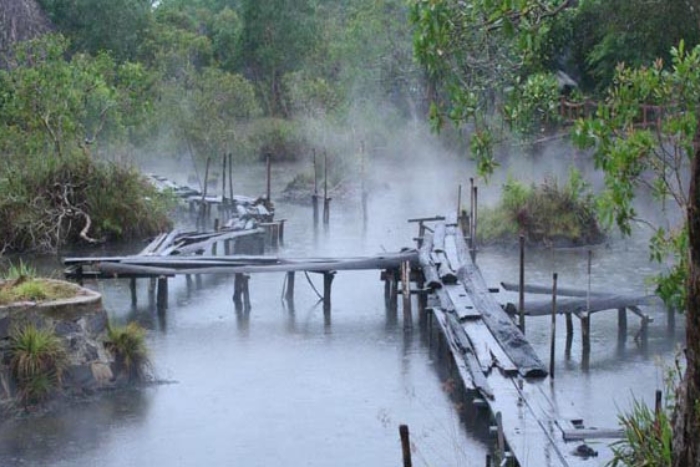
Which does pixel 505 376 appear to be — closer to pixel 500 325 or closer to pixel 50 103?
pixel 500 325

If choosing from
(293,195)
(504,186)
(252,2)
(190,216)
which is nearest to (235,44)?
(252,2)

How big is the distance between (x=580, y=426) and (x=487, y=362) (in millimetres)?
2264

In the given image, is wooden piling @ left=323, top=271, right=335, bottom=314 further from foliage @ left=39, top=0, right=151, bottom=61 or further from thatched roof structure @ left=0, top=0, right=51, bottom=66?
foliage @ left=39, top=0, right=151, bottom=61

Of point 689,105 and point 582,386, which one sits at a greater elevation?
point 689,105

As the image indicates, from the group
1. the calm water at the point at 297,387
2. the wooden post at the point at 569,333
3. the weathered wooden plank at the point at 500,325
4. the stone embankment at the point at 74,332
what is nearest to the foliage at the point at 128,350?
the stone embankment at the point at 74,332

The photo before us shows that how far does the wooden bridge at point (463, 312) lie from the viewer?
39.8ft

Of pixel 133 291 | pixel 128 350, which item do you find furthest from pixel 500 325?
pixel 133 291

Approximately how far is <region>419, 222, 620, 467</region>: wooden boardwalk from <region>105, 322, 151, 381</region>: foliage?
3.71 m

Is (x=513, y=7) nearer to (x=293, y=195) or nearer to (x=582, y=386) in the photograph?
(x=582, y=386)

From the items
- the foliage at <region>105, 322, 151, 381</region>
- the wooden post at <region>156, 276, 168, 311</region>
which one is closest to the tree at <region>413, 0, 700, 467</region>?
the foliage at <region>105, 322, 151, 381</region>

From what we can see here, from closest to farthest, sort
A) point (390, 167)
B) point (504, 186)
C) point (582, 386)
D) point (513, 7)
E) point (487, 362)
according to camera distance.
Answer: point (513, 7), point (487, 362), point (582, 386), point (504, 186), point (390, 167)

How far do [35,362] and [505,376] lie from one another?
5.10m

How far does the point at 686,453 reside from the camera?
8344mm

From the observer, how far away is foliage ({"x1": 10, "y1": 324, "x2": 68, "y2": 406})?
14.8m
